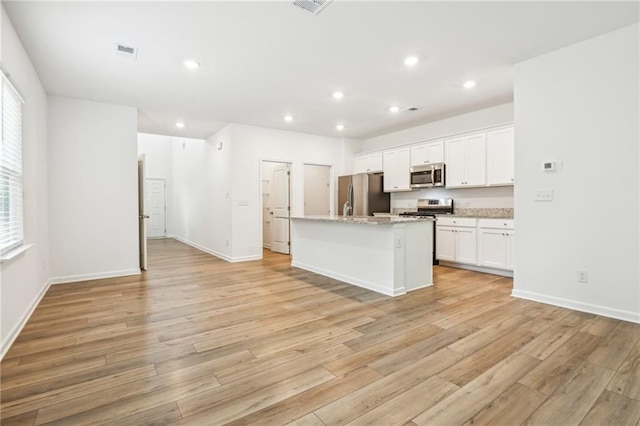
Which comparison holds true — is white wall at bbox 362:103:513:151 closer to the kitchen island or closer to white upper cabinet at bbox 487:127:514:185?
white upper cabinet at bbox 487:127:514:185

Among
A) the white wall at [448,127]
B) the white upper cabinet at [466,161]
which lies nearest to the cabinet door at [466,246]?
the white upper cabinet at [466,161]

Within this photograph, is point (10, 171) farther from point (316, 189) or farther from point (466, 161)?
point (466, 161)

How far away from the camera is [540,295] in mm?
3410

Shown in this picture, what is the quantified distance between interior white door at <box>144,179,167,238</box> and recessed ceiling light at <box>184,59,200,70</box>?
7.51 m

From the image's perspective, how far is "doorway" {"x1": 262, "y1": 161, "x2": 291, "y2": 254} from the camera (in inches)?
277

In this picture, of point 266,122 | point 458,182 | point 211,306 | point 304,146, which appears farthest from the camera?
point 304,146

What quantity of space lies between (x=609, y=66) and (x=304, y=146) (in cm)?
504

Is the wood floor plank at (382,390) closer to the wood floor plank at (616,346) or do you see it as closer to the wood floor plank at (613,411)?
the wood floor plank at (613,411)

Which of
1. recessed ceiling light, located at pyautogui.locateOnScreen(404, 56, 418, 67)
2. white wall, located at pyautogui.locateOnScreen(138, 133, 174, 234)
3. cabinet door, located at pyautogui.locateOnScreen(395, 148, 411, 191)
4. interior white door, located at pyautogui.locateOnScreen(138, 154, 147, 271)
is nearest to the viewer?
recessed ceiling light, located at pyautogui.locateOnScreen(404, 56, 418, 67)

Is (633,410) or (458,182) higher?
(458,182)

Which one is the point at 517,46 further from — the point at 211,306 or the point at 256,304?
the point at 211,306

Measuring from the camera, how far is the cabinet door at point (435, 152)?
18.5 ft

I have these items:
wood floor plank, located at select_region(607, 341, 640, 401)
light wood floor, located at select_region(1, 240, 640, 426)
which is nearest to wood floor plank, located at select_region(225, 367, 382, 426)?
light wood floor, located at select_region(1, 240, 640, 426)

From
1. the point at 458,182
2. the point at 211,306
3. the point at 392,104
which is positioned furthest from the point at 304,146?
the point at 211,306
